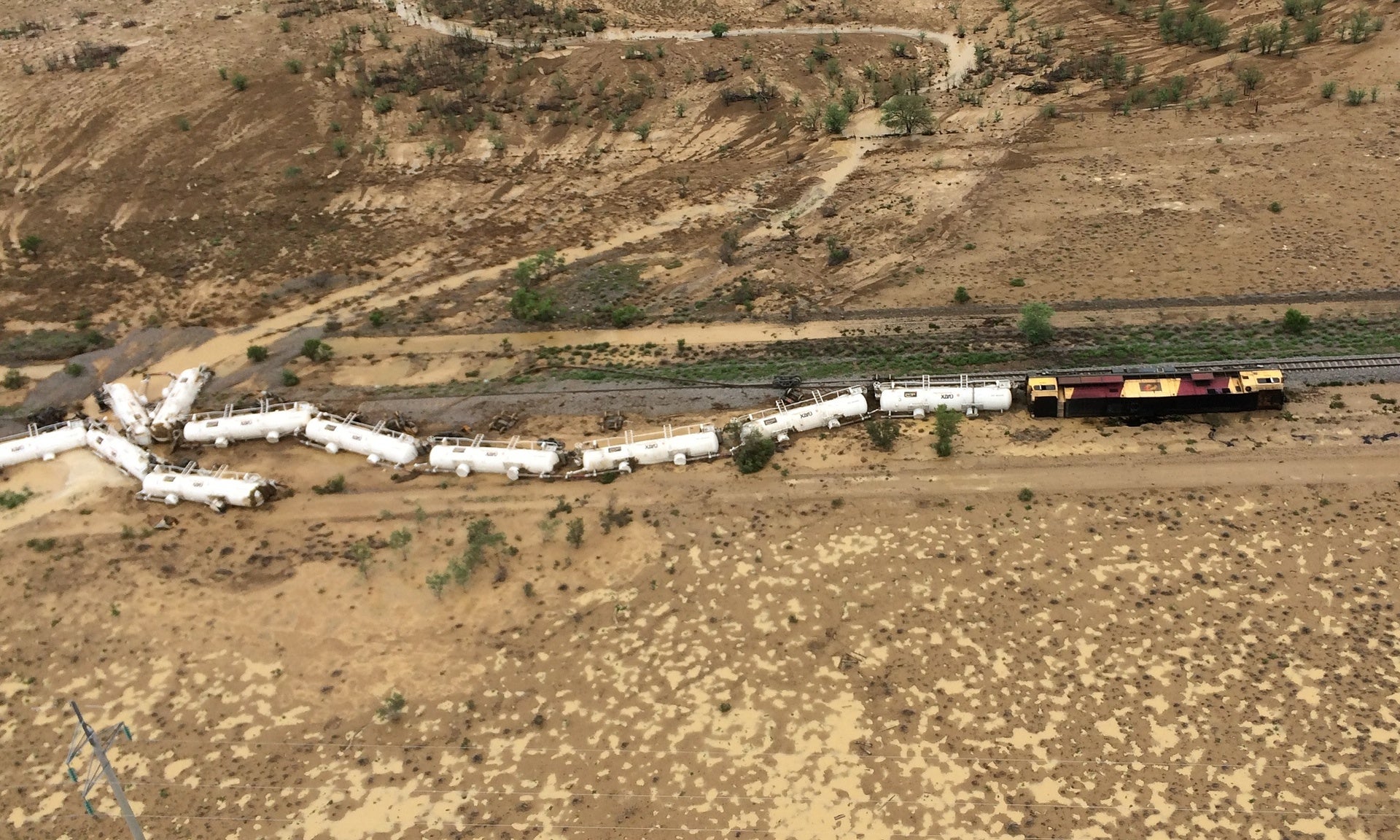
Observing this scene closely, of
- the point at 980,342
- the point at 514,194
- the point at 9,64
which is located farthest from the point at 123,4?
the point at 980,342

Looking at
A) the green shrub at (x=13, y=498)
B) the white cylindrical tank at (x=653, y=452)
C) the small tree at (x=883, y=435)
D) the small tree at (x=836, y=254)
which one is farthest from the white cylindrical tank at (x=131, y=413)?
the small tree at (x=836, y=254)

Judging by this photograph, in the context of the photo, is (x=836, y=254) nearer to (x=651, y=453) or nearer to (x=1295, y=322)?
(x=651, y=453)

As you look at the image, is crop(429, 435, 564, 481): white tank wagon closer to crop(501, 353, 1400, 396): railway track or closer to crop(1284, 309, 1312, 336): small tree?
crop(501, 353, 1400, 396): railway track

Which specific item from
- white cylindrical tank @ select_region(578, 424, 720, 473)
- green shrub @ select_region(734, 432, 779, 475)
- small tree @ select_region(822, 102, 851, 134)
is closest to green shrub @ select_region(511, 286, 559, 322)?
white cylindrical tank @ select_region(578, 424, 720, 473)

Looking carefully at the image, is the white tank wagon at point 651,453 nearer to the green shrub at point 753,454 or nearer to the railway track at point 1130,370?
the green shrub at point 753,454

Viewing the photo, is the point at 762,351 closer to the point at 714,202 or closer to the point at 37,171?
the point at 714,202
